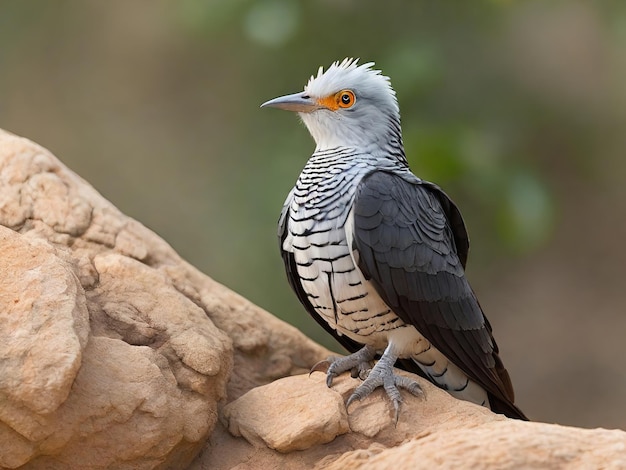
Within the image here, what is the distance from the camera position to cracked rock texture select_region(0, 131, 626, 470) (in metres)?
3.00

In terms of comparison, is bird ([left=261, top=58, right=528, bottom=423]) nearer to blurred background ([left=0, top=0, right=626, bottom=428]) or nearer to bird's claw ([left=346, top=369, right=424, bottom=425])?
bird's claw ([left=346, top=369, right=424, bottom=425])

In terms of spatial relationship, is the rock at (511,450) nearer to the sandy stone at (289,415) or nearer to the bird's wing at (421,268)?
the sandy stone at (289,415)

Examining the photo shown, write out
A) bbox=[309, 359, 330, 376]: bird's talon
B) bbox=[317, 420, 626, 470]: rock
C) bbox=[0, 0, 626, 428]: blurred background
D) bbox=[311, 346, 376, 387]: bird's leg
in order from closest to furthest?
bbox=[317, 420, 626, 470]: rock, bbox=[311, 346, 376, 387]: bird's leg, bbox=[309, 359, 330, 376]: bird's talon, bbox=[0, 0, 626, 428]: blurred background

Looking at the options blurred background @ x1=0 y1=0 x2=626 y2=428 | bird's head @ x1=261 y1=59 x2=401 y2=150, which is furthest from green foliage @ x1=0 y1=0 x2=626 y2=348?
bird's head @ x1=261 y1=59 x2=401 y2=150

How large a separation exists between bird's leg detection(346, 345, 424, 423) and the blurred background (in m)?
2.84

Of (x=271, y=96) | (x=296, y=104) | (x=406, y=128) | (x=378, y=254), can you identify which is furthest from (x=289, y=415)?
(x=271, y=96)

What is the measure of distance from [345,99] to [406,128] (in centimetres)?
260

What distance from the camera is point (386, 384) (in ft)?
12.8

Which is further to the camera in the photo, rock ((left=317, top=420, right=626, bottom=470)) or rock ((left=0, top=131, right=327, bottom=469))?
rock ((left=0, top=131, right=327, bottom=469))

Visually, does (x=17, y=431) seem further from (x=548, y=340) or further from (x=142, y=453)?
(x=548, y=340)

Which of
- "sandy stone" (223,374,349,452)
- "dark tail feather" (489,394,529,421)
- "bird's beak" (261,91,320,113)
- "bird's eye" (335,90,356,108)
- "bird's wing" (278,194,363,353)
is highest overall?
"bird's eye" (335,90,356,108)

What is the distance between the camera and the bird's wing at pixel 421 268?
3.91m

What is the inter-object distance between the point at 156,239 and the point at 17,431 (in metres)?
1.75

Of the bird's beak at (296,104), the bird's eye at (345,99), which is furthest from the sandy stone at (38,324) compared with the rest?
the bird's eye at (345,99)
